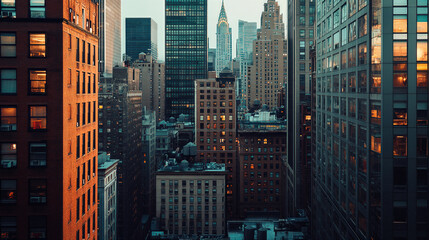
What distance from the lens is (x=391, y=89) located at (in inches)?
1296

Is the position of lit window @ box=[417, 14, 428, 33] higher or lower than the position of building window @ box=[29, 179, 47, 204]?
higher

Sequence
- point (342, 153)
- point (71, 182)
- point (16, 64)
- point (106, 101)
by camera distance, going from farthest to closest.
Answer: point (106, 101), point (342, 153), point (71, 182), point (16, 64)

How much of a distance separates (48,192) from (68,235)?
4073 millimetres

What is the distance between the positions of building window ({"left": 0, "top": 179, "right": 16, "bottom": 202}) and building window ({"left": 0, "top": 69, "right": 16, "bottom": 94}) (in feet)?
22.3

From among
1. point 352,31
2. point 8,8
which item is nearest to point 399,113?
point 352,31

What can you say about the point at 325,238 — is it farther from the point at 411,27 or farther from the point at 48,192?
the point at 48,192

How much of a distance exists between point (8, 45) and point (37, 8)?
3.55 metres

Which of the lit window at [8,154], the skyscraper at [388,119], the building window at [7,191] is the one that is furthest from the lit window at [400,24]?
the building window at [7,191]

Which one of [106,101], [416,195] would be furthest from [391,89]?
[106,101]

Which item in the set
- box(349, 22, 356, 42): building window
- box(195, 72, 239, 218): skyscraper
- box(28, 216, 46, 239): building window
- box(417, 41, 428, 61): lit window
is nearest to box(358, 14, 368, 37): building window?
box(349, 22, 356, 42): building window

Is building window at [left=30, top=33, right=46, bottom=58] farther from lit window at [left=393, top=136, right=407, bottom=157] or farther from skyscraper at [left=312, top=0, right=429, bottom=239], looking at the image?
lit window at [left=393, top=136, right=407, bottom=157]

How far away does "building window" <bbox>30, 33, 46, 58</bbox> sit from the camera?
1136 inches

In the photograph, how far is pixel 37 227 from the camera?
94.9 ft

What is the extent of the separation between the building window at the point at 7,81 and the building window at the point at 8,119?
1.30 metres
